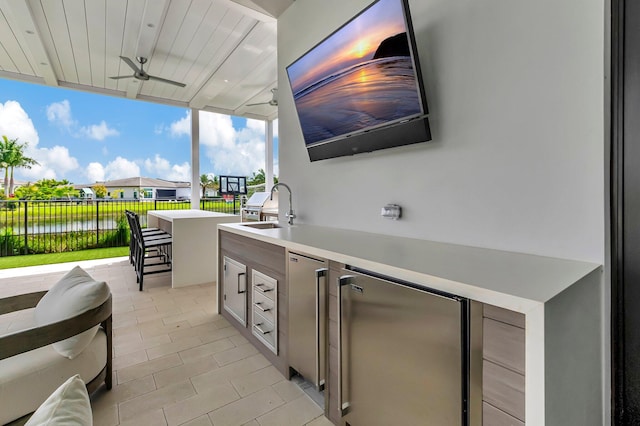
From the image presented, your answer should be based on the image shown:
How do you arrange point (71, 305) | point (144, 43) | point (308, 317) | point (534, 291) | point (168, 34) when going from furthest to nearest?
point (144, 43) < point (168, 34) < point (308, 317) < point (71, 305) < point (534, 291)

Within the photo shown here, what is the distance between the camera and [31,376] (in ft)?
4.14

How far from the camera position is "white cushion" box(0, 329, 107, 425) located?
3.90 feet

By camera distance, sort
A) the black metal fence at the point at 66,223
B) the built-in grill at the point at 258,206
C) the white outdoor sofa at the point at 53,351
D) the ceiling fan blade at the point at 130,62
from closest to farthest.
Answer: the white outdoor sofa at the point at 53,351 → the ceiling fan blade at the point at 130,62 → the black metal fence at the point at 66,223 → the built-in grill at the point at 258,206

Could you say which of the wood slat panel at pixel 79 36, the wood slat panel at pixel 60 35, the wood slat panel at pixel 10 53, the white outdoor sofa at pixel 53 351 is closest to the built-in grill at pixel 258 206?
the wood slat panel at pixel 79 36

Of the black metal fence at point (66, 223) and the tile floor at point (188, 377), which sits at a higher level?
the black metal fence at point (66, 223)

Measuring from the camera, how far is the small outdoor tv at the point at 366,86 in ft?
4.98

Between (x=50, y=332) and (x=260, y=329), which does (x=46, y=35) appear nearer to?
(x=50, y=332)

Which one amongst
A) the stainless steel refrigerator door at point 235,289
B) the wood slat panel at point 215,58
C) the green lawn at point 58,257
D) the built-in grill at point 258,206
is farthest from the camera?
the built-in grill at point 258,206

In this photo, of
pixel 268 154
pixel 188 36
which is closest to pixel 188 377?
pixel 188 36

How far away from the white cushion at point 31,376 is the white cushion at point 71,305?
0.17 feet

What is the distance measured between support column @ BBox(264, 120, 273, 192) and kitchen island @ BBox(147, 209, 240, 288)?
287 centimetres

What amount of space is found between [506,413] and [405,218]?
43.3 inches

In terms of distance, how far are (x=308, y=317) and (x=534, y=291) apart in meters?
1.10

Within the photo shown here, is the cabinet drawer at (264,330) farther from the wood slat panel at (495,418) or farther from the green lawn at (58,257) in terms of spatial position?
the green lawn at (58,257)
